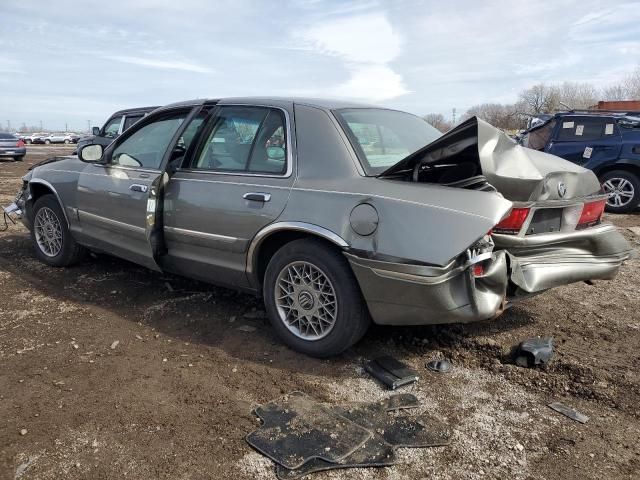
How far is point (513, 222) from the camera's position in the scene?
2998mm

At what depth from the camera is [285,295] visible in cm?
348

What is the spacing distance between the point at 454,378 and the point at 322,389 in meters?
0.84

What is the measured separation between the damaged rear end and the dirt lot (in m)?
0.54

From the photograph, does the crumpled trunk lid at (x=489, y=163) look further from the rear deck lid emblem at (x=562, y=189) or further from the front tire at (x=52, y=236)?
the front tire at (x=52, y=236)

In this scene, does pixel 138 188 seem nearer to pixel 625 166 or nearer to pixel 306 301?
pixel 306 301

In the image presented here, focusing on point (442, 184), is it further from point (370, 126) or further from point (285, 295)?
point (285, 295)

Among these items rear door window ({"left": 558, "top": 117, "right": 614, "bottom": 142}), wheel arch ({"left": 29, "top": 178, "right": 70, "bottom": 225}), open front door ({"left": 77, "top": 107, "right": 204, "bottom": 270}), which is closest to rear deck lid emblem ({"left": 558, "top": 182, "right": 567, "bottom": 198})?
open front door ({"left": 77, "top": 107, "right": 204, "bottom": 270})

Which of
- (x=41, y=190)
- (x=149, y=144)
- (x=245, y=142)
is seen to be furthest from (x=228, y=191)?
(x=41, y=190)

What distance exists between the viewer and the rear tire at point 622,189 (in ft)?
29.6

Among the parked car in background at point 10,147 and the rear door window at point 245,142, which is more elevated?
the rear door window at point 245,142

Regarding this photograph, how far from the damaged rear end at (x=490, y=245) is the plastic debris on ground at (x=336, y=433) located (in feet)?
1.87

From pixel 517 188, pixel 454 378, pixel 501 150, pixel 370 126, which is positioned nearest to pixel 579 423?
pixel 454 378

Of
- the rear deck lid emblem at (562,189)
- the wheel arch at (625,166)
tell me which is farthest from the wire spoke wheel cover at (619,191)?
the rear deck lid emblem at (562,189)

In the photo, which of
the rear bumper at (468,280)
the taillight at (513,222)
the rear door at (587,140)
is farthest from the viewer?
the rear door at (587,140)
